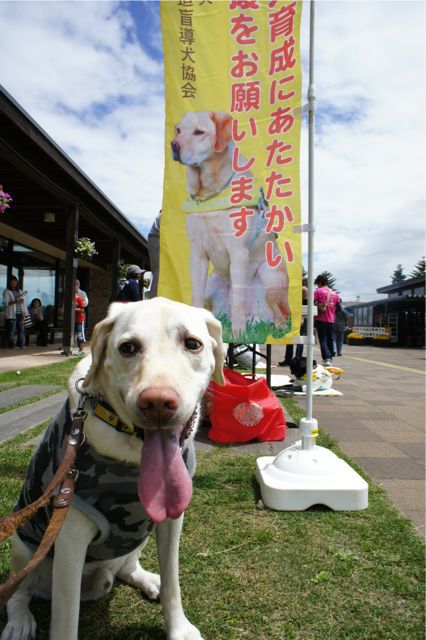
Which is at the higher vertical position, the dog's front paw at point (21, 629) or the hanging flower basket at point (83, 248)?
the hanging flower basket at point (83, 248)

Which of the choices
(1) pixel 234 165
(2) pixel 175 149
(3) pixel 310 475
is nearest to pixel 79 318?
(2) pixel 175 149

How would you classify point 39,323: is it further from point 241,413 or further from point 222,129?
point 222,129

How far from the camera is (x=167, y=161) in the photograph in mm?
3283

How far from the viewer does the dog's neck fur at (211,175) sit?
3.19m

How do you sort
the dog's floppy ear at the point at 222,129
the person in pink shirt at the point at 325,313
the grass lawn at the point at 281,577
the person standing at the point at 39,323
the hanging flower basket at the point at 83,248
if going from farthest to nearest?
the person standing at the point at 39,323 < the hanging flower basket at the point at 83,248 < the person in pink shirt at the point at 325,313 < the dog's floppy ear at the point at 222,129 < the grass lawn at the point at 281,577

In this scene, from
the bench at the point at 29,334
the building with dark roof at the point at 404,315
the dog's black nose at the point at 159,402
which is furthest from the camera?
the building with dark roof at the point at 404,315

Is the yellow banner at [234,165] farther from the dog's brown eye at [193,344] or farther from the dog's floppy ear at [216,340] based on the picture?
the dog's brown eye at [193,344]

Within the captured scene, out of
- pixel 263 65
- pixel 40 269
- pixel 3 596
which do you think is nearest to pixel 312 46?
pixel 263 65

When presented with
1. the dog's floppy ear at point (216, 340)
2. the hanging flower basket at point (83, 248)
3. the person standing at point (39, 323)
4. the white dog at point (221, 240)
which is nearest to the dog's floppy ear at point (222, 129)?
the white dog at point (221, 240)

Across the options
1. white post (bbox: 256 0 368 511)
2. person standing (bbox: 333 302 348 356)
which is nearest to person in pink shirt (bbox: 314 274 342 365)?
person standing (bbox: 333 302 348 356)

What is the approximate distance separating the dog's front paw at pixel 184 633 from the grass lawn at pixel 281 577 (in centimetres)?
7

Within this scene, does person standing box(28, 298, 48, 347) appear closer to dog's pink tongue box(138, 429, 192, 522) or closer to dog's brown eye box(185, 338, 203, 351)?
dog's brown eye box(185, 338, 203, 351)

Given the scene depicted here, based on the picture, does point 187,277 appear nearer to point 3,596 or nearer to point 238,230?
point 238,230

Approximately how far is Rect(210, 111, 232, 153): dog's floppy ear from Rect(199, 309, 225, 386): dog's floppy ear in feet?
6.08
